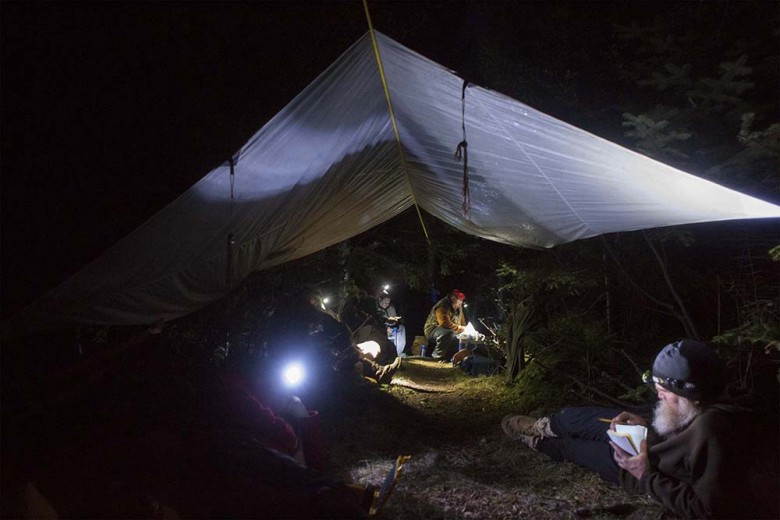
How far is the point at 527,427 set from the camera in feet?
13.0

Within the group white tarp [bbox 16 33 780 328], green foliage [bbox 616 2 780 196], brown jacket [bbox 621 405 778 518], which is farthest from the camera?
green foliage [bbox 616 2 780 196]

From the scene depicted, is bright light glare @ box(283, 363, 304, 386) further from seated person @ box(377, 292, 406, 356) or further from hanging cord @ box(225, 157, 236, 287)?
seated person @ box(377, 292, 406, 356)

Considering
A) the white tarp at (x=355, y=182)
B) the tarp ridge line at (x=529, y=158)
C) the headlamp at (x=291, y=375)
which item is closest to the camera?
the white tarp at (x=355, y=182)

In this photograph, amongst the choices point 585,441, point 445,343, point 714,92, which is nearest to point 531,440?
point 585,441

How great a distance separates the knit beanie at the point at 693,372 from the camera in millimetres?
2141

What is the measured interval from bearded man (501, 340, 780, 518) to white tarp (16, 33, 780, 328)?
2.98 feet

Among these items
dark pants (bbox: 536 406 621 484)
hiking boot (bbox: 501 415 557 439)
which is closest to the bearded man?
dark pants (bbox: 536 406 621 484)

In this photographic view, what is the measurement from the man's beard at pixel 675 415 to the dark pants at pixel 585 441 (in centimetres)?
81

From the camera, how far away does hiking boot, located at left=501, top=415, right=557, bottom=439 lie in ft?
12.1

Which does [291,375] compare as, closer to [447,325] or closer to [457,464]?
[457,464]

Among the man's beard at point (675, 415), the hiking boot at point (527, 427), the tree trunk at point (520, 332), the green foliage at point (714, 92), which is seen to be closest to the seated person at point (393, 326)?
the tree trunk at point (520, 332)

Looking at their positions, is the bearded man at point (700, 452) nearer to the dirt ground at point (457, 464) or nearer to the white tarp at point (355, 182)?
the dirt ground at point (457, 464)

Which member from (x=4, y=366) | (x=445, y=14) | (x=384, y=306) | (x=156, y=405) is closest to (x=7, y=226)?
(x=4, y=366)

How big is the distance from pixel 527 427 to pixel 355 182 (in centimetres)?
256
